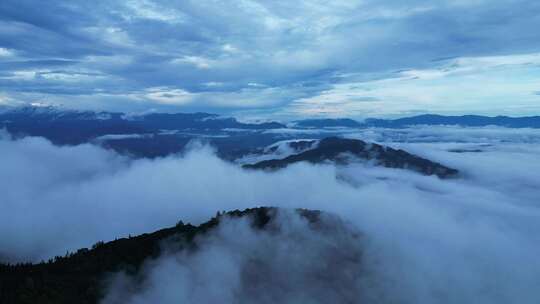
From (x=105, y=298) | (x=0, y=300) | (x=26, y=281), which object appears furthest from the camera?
(x=105, y=298)

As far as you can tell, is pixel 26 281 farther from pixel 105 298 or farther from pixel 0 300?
pixel 105 298

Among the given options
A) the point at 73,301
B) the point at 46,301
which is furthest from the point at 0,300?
the point at 73,301

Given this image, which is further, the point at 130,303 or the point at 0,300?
the point at 130,303

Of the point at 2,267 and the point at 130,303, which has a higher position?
the point at 2,267

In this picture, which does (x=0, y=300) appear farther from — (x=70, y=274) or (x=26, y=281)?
(x=70, y=274)

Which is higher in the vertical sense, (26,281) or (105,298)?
(26,281)

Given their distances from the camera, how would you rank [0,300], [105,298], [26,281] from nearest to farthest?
1. [0,300]
2. [26,281]
3. [105,298]

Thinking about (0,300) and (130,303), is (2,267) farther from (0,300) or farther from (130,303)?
(130,303)

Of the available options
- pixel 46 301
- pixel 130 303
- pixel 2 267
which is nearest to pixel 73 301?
pixel 46 301
